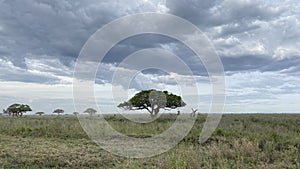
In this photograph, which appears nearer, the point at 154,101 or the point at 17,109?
the point at 154,101

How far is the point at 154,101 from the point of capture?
119 ft

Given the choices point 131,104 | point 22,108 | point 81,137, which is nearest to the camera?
point 81,137

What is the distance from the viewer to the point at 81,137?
1406 cm

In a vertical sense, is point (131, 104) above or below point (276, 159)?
above

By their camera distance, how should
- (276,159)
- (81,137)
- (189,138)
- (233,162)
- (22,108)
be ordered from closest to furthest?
(233,162) < (276,159) < (189,138) < (81,137) < (22,108)

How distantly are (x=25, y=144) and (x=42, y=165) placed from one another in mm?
3589

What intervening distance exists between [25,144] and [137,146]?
14.9 ft

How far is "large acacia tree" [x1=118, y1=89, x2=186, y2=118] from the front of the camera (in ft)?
117

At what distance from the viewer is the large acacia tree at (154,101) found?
3578 centimetres

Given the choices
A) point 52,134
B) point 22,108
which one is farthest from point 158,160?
point 22,108

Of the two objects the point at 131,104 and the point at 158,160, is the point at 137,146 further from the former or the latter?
the point at 131,104

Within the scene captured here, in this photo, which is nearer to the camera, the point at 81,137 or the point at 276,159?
the point at 276,159

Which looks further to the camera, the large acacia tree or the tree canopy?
the tree canopy

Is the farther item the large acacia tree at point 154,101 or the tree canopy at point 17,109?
the tree canopy at point 17,109
